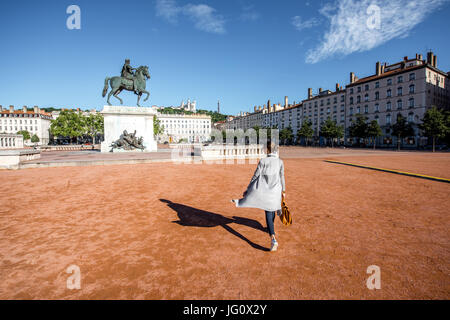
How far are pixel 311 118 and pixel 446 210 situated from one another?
75948 millimetres

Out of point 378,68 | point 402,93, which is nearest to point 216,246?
point 402,93

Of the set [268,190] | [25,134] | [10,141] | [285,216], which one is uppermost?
[25,134]

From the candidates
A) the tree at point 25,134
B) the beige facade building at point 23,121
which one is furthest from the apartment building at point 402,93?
the beige facade building at point 23,121

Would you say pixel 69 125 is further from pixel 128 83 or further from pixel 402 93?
pixel 402 93

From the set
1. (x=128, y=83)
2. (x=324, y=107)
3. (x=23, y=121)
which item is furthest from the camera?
(x=23, y=121)

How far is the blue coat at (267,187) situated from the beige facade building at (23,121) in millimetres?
123967

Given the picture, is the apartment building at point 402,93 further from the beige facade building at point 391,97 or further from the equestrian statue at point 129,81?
the equestrian statue at point 129,81

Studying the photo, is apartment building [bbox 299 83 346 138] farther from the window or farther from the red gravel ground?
the red gravel ground

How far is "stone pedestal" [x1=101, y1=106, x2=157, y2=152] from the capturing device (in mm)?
22562

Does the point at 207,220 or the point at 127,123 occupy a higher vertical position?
the point at 127,123

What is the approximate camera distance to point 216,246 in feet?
11.9

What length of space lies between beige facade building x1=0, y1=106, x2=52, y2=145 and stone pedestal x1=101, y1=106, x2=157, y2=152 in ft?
330

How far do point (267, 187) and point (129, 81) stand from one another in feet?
80.0

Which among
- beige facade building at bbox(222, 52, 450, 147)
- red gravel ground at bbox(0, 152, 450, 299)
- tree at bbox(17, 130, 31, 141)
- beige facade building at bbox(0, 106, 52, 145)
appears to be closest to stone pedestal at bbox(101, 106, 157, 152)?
red gravel ground at bbox(0, 152, 450, 299)
